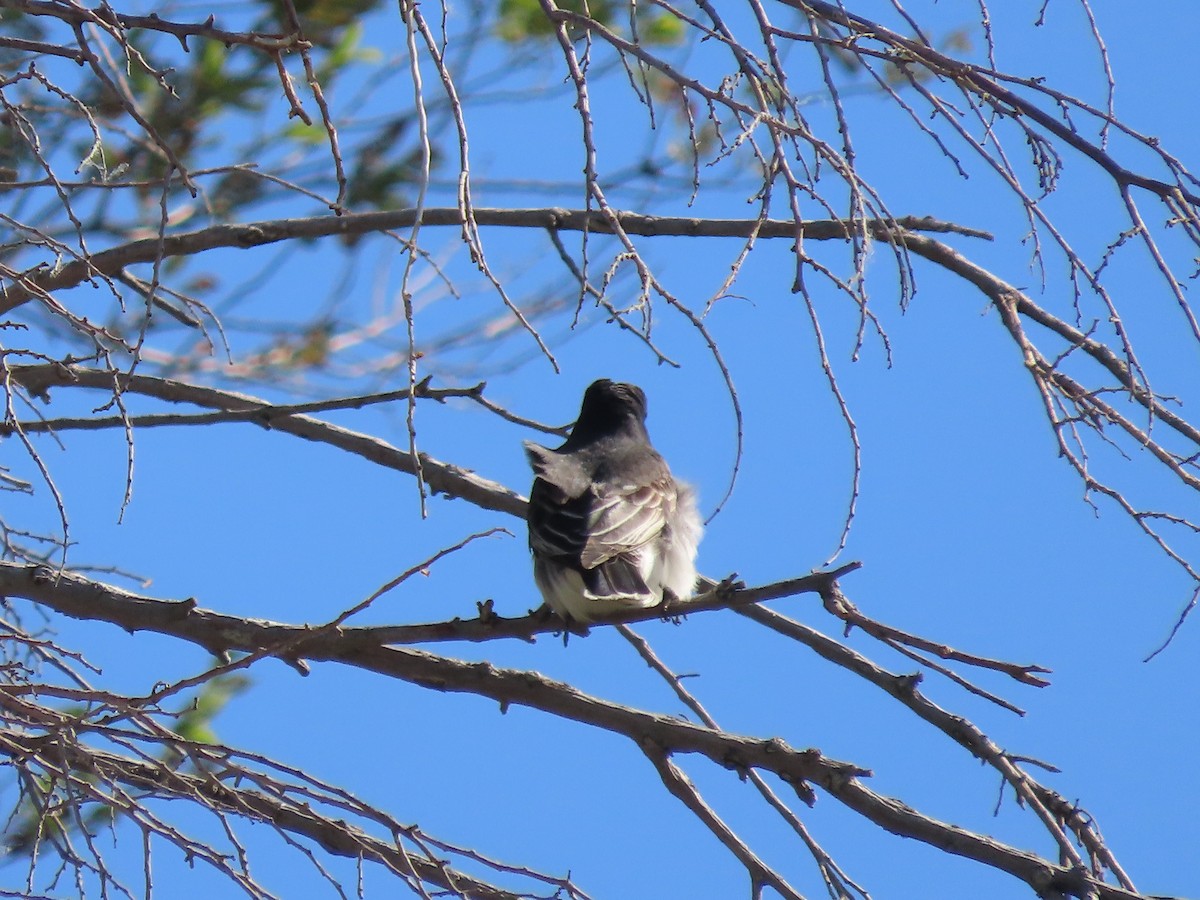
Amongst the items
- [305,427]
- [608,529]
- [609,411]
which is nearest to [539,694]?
[608,529]

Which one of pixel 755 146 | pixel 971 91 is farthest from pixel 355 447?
pixel 971 91

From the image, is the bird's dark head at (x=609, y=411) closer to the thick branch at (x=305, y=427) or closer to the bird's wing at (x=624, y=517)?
the bird's wing at (x=624, y=517)

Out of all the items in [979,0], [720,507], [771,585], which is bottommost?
[771,585]

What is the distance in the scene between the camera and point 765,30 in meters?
2.87

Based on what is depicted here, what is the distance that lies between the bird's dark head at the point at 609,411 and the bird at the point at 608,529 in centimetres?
20

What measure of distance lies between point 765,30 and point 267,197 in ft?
12.6

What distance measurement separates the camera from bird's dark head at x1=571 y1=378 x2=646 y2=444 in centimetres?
611

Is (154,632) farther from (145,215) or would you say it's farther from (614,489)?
(145,215)

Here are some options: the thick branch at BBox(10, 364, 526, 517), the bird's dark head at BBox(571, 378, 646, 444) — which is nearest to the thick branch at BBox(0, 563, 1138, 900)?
the thick branch at BBox(10, 364, 526, 517)

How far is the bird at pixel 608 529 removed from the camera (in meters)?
4.49

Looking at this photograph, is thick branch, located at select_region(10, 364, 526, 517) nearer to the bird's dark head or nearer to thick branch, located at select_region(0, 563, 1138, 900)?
thick branch, located at select_region(0, 563, 1138, 900)

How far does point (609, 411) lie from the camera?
617 centimetres

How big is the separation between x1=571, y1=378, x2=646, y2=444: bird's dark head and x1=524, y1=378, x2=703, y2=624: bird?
0.66ft

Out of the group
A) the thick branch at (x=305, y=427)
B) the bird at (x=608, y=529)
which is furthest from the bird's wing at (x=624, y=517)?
the thick branch at (x=305, y=427)
